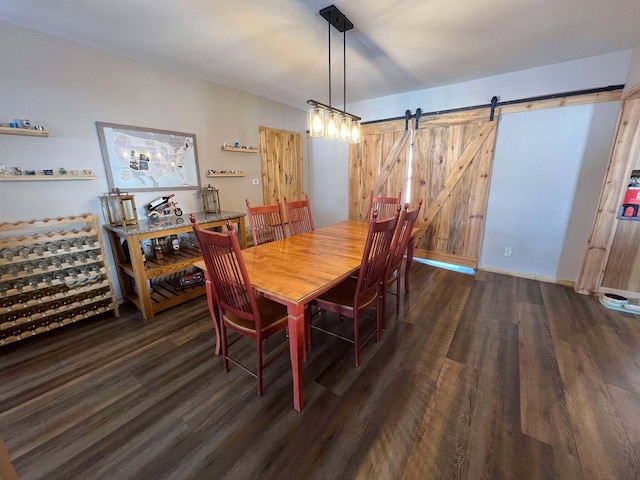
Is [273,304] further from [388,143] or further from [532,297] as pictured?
[388,143]

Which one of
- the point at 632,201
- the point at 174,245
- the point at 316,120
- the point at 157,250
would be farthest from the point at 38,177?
the point at 632,201

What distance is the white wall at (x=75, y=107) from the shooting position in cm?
200

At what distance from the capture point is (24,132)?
1975 mm

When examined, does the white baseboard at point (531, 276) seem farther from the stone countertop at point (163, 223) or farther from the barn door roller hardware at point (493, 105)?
the stone countertop at point (163, 223)

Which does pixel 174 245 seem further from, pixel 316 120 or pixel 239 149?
pixel 316 120

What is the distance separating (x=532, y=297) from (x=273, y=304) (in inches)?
110

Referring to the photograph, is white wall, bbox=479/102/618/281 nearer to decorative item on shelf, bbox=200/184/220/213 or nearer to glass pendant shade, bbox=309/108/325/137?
glass pendant shade, bbox=309/108/325/137

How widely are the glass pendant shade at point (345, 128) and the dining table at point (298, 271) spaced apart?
2.93ft

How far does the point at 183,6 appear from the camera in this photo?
175 cm

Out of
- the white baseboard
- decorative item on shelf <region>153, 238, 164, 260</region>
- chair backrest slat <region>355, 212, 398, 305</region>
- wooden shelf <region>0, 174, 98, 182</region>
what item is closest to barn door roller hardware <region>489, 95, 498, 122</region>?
the white baseboard

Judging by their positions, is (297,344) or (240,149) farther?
(240,149)

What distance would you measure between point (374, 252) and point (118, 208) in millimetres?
2361

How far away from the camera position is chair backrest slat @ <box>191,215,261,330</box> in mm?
1298

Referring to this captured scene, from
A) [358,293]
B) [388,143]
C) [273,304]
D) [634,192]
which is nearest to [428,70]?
[388,143]
